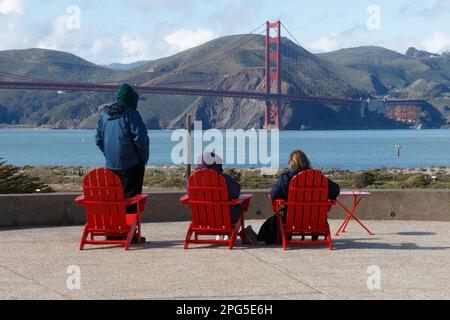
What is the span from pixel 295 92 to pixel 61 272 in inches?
4841

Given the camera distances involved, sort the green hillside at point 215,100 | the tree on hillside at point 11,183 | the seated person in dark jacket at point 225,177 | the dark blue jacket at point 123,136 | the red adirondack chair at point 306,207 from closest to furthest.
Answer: the red adirondack chair at point 306,207, the seated person in dark jacket at point 225,177, the dark blue jacket at point 123,136, the tree on hillside at point 11,183, the green hillside at point 215,100

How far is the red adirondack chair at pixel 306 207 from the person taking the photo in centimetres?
812

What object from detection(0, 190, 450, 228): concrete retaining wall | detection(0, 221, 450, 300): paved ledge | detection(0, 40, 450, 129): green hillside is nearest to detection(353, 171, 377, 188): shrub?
detection(0, 190, 450, 228): concrete retaining wall

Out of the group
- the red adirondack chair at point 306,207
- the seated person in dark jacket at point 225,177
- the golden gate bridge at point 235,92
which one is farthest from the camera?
the golden gate bridge at point 235,92

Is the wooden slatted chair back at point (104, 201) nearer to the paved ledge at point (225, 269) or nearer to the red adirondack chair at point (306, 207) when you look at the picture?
the paved ledge at point (225, 269)

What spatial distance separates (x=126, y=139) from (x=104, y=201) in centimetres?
64

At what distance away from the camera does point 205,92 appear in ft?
234

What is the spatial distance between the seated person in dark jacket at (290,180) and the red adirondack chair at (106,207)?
48.0 inches

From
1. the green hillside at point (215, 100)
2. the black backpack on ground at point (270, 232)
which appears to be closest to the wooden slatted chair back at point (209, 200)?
the black backpack on ground at point (270, 232)

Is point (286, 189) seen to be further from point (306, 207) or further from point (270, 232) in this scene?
point (270, 232)

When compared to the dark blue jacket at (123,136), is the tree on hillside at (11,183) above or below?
below

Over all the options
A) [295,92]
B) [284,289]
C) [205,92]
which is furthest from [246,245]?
[295,92]

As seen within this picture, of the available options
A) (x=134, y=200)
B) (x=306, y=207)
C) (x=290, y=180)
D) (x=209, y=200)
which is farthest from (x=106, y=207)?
(x=306, y=207)

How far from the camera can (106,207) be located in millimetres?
8227
